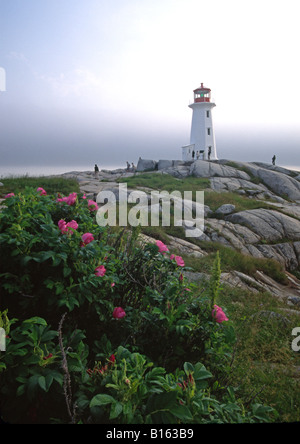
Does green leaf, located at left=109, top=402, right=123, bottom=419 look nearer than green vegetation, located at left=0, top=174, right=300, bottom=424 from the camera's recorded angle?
Yes

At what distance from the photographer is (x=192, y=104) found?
40.5 metres

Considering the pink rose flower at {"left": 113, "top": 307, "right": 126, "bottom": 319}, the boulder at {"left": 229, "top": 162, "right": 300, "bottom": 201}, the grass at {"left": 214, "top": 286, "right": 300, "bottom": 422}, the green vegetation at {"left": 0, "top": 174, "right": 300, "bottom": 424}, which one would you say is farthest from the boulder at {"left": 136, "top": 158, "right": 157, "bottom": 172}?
the pink rose flower at {"left": 113, "top": 307, "right": 126, "bottom": 319}

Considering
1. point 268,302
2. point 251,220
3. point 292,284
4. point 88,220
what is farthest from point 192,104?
point 88,220

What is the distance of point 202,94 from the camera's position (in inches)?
1624

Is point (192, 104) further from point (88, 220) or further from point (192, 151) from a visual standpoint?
point (88, 220)

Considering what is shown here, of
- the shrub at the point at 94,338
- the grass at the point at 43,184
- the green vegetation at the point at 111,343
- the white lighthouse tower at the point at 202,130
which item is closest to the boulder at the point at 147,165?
the white lighthouse tower at the point at 202,130

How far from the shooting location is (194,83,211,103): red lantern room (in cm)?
4053

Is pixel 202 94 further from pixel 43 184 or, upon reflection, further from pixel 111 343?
pixel 111 343

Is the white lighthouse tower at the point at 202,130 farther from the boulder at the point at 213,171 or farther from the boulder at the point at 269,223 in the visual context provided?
the boulder at the point at 269,223

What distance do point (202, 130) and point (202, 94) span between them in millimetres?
5289

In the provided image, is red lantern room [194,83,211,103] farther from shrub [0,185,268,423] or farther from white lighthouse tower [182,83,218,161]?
shrub [0,185,268,423]

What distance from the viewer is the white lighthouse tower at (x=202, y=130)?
131ft

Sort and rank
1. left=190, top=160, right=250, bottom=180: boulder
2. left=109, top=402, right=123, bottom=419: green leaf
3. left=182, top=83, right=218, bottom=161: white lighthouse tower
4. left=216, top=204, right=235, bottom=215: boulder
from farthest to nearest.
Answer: left=182, top=83, right=218, bottom=161: white lighthouse tower, left=190, top=160, right=250, bottom=180: boulder, left=216, top=204, right=235, bottom=215: boulder, left=109, top=402, right=123, bottom=419: green leaf
